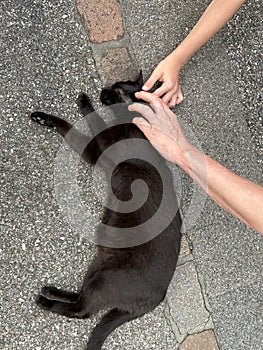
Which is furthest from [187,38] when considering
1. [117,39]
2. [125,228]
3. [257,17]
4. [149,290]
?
[149,290]

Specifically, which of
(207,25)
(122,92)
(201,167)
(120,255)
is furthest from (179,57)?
(120,255)

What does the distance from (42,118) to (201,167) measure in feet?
2.12

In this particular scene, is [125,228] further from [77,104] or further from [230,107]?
[230,107]

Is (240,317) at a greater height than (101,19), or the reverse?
(101,19)

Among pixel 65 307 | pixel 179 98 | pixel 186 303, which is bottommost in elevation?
pixel 186 303

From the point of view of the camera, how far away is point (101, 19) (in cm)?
196

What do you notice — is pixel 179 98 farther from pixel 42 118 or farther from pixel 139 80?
pixel 42 118

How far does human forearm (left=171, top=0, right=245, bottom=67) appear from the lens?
1835mm

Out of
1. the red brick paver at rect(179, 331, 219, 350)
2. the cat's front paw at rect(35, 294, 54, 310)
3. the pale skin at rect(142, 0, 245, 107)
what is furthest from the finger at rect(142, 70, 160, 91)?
the red brick paver at rect(179, 331, 219, 350)

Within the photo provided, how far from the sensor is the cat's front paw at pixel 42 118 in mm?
1810

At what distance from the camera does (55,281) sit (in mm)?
1827

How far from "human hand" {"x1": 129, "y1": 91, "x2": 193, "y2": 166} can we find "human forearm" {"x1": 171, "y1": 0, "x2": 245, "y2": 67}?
0.28 m

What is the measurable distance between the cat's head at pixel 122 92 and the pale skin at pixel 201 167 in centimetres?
8

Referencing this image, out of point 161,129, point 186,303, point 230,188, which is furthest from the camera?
point 186,303
